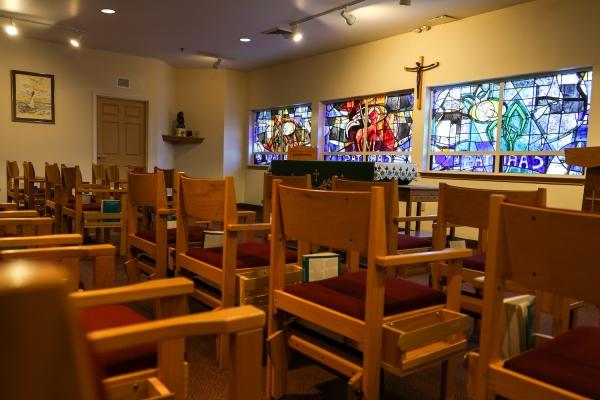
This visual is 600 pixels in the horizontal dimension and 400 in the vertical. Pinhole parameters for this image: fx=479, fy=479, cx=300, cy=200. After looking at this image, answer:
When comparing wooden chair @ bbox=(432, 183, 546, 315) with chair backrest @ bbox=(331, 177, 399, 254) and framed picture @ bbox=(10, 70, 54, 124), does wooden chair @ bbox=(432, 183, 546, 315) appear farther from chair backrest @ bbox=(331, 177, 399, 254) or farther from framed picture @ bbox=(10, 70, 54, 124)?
framed picture @ bbox=(10, 70, 54, 124)

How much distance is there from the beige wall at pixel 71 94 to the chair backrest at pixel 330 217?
7.34 m

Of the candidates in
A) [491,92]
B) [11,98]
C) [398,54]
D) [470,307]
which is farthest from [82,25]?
[470,307]

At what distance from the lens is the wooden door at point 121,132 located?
8398 millimetres

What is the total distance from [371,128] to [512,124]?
2.30 metres

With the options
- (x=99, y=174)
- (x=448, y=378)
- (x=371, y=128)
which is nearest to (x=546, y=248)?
(x=448, y=378)

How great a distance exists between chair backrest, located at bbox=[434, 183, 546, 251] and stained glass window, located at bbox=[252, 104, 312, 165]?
6.25 metres

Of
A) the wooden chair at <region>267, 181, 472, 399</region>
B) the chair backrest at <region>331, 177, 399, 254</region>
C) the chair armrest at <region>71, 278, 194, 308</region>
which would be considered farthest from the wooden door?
the chair armrest at <region>71, 278, 194, 308</region>

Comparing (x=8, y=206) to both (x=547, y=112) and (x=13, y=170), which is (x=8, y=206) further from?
(x=547, y=112)

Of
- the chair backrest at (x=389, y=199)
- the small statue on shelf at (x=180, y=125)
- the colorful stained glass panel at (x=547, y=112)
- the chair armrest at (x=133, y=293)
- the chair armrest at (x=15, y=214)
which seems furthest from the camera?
the small statue on shelf at (x=180, y=125)

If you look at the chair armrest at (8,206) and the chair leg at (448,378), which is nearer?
the chair leg at (448,378)

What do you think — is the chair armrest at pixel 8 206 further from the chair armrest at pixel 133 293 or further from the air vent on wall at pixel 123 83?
the air vent on wall at pixel 123 83

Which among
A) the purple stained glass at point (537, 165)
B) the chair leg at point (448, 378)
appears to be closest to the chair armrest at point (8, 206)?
the chair leg at point (448, 378)

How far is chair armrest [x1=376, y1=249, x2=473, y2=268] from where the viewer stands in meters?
1.30

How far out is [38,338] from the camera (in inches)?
13.2
